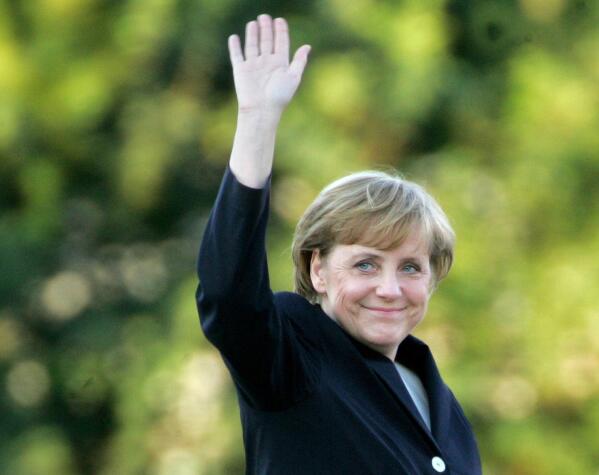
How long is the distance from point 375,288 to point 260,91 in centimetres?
39

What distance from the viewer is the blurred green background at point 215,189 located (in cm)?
596

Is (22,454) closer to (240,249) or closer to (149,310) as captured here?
(149,310)

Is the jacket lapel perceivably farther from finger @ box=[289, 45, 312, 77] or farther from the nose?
finger @ box=[289, 45, 312, 77]

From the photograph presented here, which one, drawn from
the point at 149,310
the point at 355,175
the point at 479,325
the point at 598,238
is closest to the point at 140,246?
the point at 149,310

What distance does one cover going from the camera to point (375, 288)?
2.20 meters

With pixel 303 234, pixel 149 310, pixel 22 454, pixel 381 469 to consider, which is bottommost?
pixel 22 454

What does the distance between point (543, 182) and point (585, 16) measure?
0.82 meters

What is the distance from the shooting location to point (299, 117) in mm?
6047

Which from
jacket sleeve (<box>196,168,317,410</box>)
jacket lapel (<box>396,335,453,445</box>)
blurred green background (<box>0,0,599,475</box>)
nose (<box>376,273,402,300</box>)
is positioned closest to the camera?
jacket sleeve (<box>196,168,317,410</box>)

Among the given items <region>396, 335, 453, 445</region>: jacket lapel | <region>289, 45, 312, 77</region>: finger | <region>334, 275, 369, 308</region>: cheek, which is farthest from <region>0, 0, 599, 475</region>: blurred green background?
<region>289, 45, 312, 77</region>: finger

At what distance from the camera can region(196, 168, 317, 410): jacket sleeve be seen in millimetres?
1954

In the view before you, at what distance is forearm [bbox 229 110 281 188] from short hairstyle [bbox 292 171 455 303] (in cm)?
27

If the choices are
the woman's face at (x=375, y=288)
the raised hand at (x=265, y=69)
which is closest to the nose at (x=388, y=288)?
the woman's face at (x=375, y=288)

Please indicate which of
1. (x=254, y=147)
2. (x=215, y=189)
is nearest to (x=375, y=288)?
(x=254, y=147)
